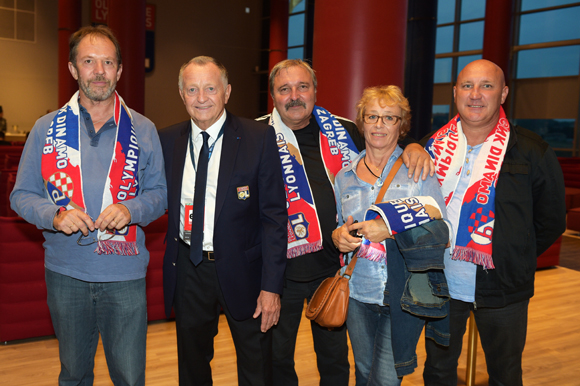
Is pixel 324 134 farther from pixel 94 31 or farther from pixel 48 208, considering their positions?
pixel 48 208

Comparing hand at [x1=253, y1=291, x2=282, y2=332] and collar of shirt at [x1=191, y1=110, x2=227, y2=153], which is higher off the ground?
collar of shirt at [x1=191, y1=110, x2=227, y2=153]

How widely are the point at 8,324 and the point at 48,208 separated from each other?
1.97 meters

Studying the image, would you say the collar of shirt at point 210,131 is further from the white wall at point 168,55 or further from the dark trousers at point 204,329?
the white wall at point 168,55

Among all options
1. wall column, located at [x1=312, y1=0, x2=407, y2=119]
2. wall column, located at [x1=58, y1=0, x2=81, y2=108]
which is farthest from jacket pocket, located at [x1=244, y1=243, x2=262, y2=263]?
wall column, located at [x1=58, y1=0, x2=81, y2=108]

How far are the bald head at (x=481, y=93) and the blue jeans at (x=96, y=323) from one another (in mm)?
1545

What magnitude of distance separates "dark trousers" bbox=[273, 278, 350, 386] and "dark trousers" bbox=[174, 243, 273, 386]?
0.22 m

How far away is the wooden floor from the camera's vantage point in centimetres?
285

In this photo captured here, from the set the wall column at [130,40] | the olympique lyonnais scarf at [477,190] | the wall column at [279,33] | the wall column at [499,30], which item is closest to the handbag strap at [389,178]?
the olympique lyonnais scarf at [477,190]

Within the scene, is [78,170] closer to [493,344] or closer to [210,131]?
[210,131]

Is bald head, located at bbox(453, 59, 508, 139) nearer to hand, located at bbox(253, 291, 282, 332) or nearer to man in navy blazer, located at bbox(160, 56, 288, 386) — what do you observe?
man in navy blazer, located at bbox(160, 56, 288, 386)

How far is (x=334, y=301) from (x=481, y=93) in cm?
107

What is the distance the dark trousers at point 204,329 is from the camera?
1934mm

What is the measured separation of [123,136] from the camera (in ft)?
5.96

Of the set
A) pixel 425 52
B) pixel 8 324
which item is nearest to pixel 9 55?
pixel 425 52
